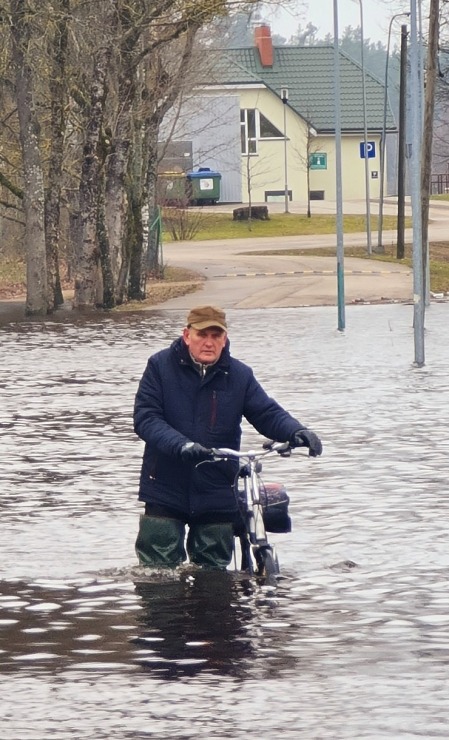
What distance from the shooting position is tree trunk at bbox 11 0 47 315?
117 feet

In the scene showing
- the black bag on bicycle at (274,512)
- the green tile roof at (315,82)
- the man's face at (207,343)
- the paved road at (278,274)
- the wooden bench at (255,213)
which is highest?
the green tile roof at (315,82)

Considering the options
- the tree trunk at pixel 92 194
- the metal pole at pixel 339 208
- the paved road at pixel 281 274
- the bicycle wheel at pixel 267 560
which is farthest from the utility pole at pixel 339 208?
the bicycle wheel at pixel 267 560

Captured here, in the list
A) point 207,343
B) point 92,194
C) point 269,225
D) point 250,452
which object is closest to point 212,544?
point 250,452

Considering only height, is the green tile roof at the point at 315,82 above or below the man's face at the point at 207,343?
above

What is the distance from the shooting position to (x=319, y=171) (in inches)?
4097

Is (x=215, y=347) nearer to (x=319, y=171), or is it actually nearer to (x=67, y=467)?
(x=67, y=467)

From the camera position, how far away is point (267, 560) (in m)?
9.00

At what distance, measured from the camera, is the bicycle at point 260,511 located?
8.88m

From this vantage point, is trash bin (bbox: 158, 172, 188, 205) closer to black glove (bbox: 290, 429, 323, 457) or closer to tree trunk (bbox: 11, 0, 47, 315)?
tree trunk (bbox: 11, 0, 47, 315)

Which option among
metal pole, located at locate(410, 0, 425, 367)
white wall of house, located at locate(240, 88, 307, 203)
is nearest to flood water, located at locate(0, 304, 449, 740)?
metal pole, located at locate(410, 0, 425, 367)

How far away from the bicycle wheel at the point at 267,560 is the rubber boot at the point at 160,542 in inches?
15.2

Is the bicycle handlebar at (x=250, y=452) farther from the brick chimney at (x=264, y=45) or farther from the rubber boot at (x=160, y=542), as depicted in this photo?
the brick chimney at (x=264, y=45)

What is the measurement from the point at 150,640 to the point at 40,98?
3098 centimetres

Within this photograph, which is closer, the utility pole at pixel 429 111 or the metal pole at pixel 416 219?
the metal pole at pixel 416 219
